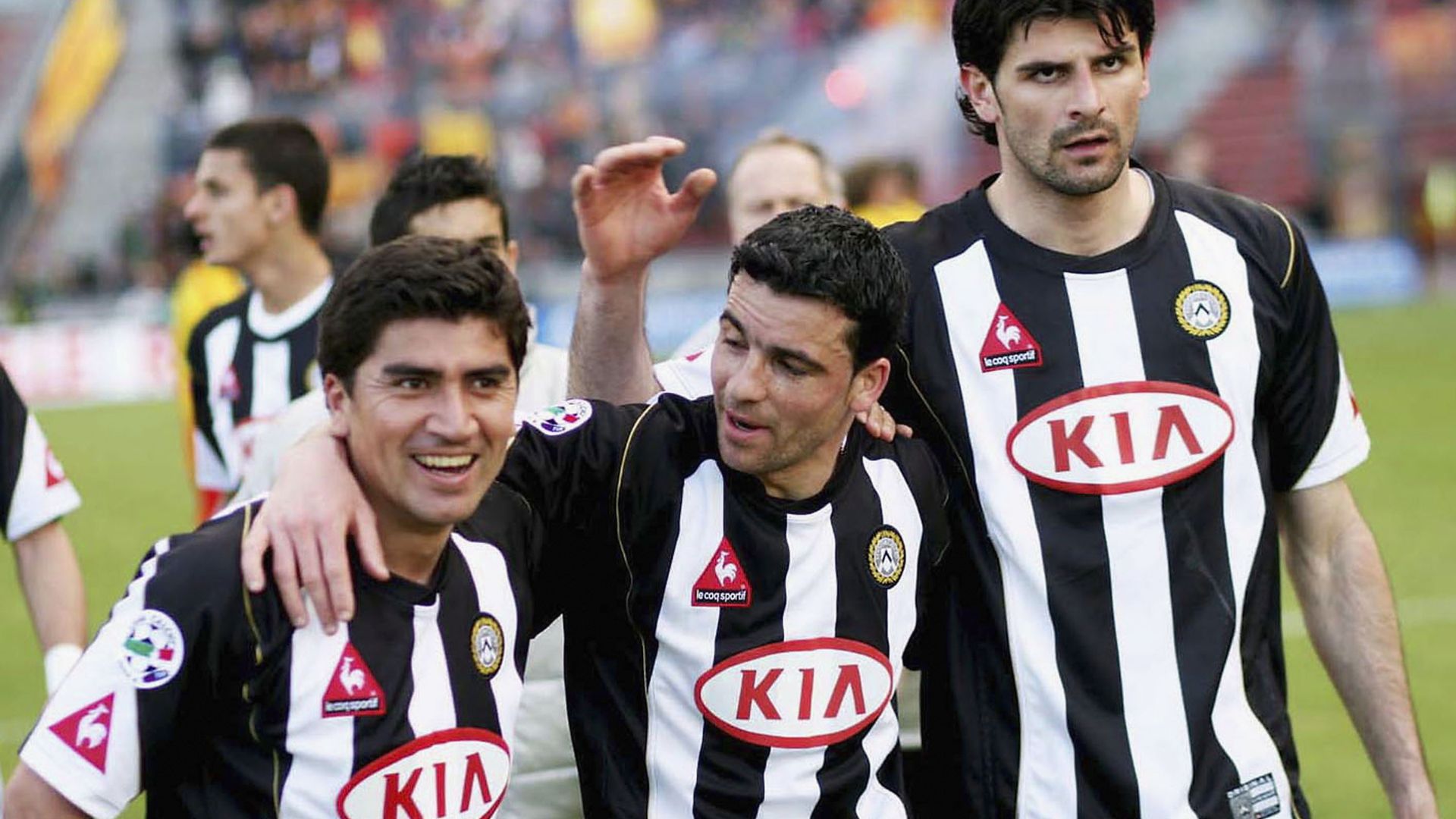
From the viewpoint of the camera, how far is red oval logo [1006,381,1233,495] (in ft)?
10.0

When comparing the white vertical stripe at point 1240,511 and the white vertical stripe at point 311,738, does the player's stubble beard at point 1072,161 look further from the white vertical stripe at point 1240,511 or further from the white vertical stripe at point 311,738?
the white vertical stripe at point 311,738

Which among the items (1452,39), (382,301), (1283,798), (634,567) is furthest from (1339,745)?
(1452,39)

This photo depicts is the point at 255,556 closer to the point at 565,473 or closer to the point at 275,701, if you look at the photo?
the point at 275,701

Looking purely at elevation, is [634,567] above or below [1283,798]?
above

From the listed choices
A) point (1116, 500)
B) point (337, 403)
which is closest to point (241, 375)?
point (337, 403)

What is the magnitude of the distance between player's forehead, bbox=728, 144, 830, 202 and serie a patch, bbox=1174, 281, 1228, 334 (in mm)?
2354

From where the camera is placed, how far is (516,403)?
11.5ft

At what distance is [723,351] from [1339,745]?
15.8 ft

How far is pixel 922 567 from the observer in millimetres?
3109

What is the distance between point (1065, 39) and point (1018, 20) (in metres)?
0.08

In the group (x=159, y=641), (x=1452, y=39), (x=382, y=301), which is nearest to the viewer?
(x=159, y=641)

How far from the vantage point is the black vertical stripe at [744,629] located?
9.57 feet

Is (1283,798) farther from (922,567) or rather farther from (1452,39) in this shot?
(1452,39)

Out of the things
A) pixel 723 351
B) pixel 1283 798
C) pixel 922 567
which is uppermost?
pixel 723 351
